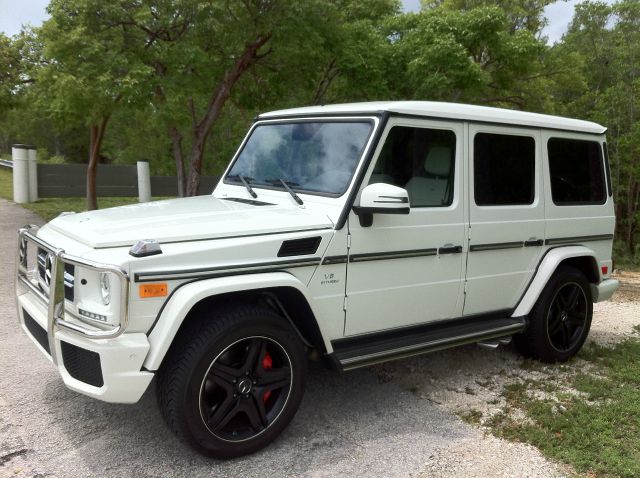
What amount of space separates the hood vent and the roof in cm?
101

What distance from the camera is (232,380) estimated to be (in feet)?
11.0

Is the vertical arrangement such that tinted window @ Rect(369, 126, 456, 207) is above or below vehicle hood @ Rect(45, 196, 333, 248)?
above

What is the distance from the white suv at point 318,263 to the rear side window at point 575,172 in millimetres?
21

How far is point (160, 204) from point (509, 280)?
2778 mm

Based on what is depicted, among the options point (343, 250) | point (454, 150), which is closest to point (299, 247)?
point (343, 250)

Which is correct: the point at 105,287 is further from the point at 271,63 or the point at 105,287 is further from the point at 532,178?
the point at 271,63

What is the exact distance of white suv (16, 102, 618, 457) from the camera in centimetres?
311

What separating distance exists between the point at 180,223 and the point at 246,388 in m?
1.03

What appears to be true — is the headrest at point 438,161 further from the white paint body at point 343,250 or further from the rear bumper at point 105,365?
the rear bumper at point 105,365

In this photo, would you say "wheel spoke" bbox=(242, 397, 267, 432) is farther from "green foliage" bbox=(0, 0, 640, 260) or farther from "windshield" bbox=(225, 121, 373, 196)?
"green foliage" bbox=(0, 0, 640, 260)

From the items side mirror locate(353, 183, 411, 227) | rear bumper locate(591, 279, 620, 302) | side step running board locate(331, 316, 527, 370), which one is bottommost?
side step running board locate(331, 316, 527, 370)

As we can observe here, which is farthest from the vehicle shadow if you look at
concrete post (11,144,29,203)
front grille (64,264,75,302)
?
concrete post (11,144,29,203)

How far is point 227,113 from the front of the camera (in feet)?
81.6

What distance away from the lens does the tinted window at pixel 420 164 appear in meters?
3.96
